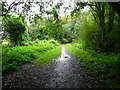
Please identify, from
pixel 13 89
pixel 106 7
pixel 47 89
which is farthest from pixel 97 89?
pixel 106 7

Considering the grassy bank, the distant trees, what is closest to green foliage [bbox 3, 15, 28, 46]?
the grassy bank

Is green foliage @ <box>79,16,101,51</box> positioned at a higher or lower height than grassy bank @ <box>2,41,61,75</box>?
higher

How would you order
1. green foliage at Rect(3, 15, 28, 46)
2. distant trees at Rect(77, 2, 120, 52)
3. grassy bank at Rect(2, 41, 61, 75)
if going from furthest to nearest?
green foliage at Rect(3, 15, 28, 46) → distant trees at Rect(77, 2, 120, 52) → grassy bank at Rect(2, 41, 61, 75)

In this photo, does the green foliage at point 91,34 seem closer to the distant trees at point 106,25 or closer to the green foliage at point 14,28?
the distant trees at point 106,25

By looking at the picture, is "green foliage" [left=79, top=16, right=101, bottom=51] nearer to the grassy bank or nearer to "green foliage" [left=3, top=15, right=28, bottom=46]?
the grassy bank

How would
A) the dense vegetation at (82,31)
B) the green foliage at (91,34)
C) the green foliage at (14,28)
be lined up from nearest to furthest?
the dense vegetation at (82,31)
the green foliage at (91,34)
the green foliage at (14,28)

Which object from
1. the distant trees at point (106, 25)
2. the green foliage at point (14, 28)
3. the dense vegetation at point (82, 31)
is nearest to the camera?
the dense vegetation at point (82, 31)

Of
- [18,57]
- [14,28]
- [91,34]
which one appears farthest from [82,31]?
[14,28]

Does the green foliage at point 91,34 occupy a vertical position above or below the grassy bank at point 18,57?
above

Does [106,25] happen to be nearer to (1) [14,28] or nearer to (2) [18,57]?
(2) [18,57]

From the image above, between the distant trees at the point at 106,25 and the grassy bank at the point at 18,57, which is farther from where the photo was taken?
the distant trees at the point at 106,25

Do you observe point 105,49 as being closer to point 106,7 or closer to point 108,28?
point 108,28

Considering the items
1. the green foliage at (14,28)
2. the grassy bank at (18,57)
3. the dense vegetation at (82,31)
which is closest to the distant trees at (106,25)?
the dense vegetation at (82,31)

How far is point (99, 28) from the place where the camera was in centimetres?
1268
